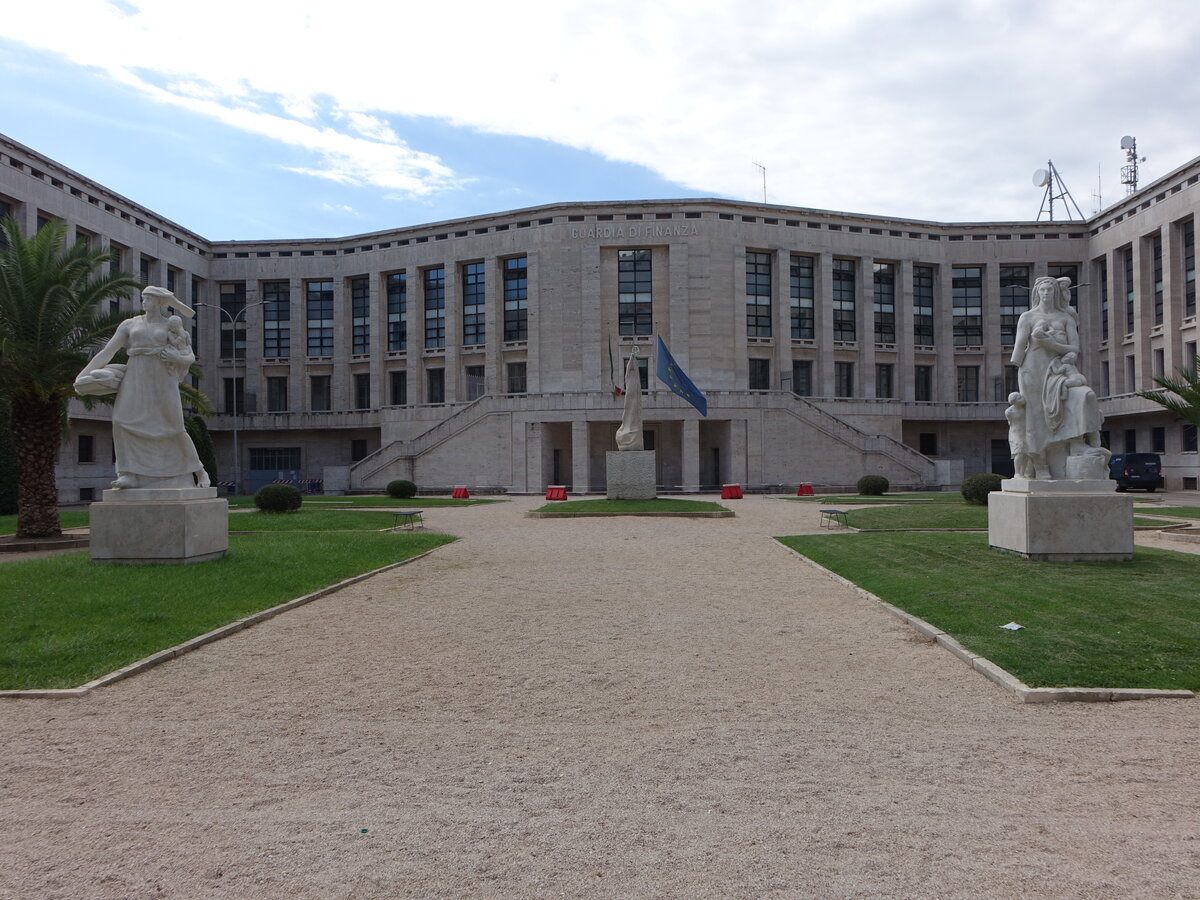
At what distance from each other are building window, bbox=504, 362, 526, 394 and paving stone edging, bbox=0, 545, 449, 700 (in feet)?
147

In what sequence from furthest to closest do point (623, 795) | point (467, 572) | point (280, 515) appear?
1. point (280, 515)
2. point (467, 572)
3. point (623, 795)

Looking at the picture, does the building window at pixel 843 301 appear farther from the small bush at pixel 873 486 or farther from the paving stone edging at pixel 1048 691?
the paving stone edging at pixel 1048 691

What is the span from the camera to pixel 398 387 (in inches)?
2431

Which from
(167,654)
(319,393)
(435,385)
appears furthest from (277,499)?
(319,393)

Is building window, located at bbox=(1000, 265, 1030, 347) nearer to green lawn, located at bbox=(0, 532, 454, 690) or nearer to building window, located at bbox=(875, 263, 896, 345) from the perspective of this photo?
building window, located at bbox=(875, 263, 896, 345)

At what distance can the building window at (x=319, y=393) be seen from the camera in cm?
6269

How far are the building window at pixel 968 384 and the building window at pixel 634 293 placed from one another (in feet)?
80.4

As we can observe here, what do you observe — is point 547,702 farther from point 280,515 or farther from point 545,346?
point 545,346

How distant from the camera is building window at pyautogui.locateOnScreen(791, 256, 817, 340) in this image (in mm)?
57438

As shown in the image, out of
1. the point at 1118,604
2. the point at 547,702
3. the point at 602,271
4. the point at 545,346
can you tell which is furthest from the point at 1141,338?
the point at 547,702

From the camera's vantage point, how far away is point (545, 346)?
179ft

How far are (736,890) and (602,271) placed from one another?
173 feet

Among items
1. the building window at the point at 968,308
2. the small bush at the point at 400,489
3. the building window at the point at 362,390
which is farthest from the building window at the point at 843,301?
the building window at the point at 362,390

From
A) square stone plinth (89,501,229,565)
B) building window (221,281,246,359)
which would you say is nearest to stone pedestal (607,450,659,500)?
square stone plinth (89,501,229,565)
